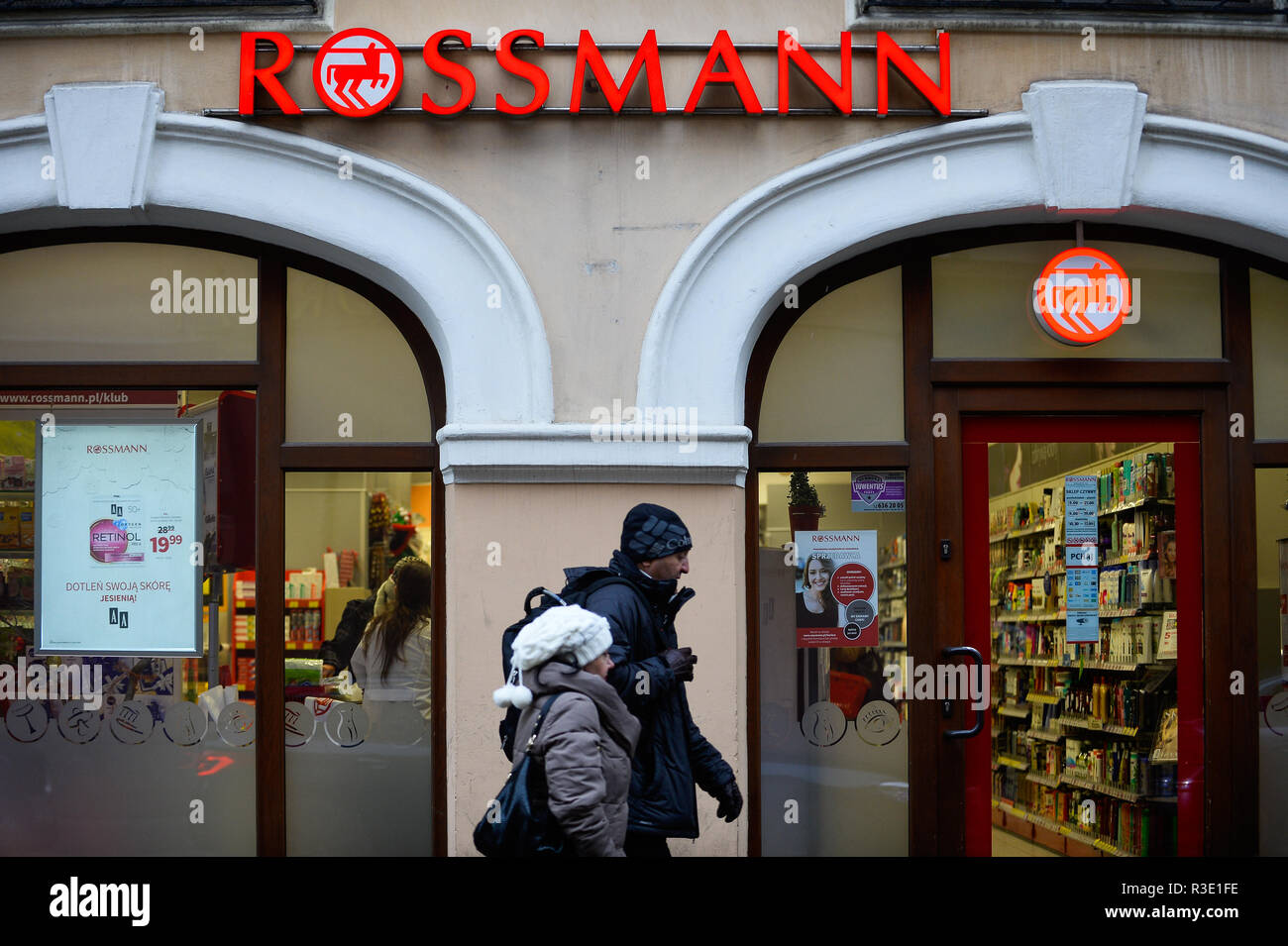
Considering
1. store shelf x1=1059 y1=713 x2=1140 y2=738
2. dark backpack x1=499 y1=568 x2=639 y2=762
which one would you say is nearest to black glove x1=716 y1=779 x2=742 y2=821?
dark backpack x1=499 y1=568 x2=639 y2=762

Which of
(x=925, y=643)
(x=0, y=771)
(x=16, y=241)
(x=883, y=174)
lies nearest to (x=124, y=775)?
(x=0, y=771)

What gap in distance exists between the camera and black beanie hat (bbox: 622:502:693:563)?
4.70 m

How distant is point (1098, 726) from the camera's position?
643cm

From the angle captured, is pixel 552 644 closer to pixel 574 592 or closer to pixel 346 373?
pixel 574 592

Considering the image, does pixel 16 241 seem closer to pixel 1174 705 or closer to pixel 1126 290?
pixel 1126 290

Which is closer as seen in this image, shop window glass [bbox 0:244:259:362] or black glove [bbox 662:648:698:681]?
black glove [bbox 662:648:698:681]

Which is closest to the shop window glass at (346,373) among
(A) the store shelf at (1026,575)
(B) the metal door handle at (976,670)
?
(B) the metal door handle at (976,670)

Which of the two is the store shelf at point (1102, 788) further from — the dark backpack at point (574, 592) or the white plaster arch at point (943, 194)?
the dark backpack at point (574, 592)

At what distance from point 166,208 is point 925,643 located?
4.22 metres

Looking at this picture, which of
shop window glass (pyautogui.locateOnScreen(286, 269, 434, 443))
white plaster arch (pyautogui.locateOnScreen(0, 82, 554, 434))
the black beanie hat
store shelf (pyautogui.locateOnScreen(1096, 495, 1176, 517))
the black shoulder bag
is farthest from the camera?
store shelf (pyautogui.locateOnScreen(1096, 495, 1176, 517))

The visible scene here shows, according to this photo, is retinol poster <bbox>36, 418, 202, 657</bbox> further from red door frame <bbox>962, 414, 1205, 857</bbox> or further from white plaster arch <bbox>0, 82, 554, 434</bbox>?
red door frame <bbox>962, 414, 1205, 857</bbox>

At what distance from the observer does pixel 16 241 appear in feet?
20.8

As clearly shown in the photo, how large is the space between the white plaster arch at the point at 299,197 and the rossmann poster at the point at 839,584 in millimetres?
1517

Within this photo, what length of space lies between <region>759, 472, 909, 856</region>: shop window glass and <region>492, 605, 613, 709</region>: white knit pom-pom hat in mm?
2384
